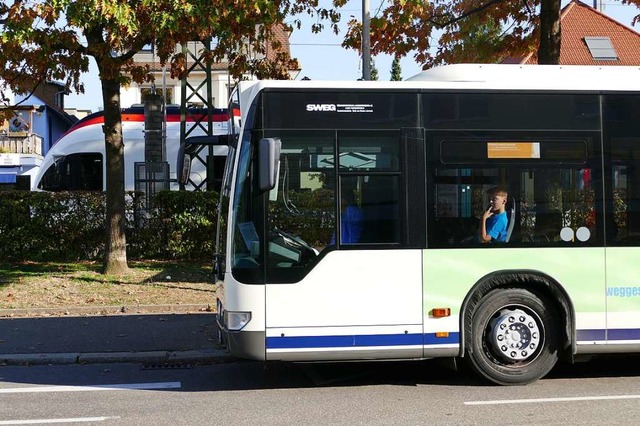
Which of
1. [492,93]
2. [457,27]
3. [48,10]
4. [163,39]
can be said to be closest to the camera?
[492,93]

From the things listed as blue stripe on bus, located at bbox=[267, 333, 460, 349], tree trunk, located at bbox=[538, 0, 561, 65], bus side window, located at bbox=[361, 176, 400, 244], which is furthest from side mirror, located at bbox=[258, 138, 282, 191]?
tree trunk, located at bbox=[538, 0, 561, 65]

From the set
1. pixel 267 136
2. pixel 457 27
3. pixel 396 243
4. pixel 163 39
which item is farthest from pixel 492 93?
pixel 457 27

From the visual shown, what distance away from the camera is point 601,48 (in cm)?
3538

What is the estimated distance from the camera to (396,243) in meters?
7.85

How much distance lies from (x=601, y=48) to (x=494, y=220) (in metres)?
30.3

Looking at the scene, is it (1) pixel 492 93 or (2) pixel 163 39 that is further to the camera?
(2) pixel 163 39

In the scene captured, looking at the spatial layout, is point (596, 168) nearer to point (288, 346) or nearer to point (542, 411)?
point (542, 411)

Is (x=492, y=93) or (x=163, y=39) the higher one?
(x=163, y=39)

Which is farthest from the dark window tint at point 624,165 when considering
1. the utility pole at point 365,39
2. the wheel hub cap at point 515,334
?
the utility pole at point 365,39

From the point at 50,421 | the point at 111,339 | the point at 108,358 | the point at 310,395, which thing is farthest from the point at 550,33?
the point at 50,421

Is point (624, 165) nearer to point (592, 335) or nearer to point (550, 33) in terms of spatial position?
point (592, 335)

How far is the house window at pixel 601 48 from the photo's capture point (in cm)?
3494

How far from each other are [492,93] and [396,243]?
186 cm

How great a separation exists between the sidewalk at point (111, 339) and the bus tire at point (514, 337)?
333 centimetres
